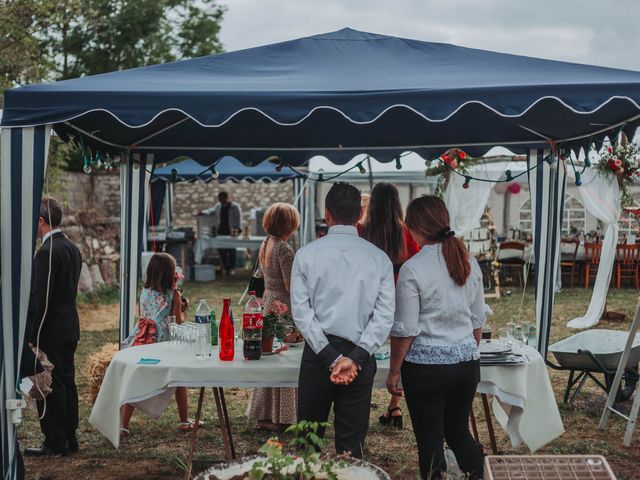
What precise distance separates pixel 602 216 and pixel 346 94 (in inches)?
330

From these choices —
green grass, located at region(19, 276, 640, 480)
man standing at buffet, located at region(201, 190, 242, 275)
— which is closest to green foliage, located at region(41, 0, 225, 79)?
man standing at buffet, located at region(201, 190, 242, 275)

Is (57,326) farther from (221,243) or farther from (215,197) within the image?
(215,197)

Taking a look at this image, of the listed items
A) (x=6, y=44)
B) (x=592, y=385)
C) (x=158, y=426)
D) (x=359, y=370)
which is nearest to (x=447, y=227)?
(x=359, y=370)

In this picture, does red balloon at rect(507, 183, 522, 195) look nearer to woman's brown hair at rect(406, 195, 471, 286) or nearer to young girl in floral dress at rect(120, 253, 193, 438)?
young girl in floral dress at rect(120, 253, 193, 438)

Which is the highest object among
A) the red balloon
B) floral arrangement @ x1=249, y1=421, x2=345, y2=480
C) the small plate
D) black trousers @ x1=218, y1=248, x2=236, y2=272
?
the red balloon

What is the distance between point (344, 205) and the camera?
129 inches

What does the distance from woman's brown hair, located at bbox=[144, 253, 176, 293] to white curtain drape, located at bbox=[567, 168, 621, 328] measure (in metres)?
6.27

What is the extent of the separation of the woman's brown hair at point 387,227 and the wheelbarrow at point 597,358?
1680mm

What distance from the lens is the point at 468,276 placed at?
331 cm

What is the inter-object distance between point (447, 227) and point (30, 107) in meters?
1.99

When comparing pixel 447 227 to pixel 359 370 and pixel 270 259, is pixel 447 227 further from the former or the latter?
pixel 270 259

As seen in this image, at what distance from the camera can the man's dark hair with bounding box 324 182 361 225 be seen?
328cm

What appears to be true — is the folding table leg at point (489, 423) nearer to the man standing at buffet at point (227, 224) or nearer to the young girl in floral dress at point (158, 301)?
the young girl in floral dress at point (158, 301)

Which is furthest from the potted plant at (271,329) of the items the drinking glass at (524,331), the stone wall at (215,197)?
the stone wall at (215,197)
